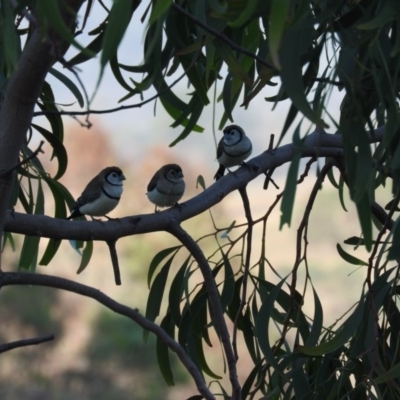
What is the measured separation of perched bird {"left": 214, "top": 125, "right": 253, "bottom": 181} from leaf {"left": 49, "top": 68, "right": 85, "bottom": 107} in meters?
1.05

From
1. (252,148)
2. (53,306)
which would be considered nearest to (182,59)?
(252,148)

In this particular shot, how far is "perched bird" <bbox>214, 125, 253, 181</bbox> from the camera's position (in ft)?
8.87

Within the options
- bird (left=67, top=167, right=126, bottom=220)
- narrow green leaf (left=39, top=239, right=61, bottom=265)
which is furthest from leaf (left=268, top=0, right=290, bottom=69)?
bird (left=67, top=167, right=126, bottom=220)

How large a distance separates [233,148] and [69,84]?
3.52ft

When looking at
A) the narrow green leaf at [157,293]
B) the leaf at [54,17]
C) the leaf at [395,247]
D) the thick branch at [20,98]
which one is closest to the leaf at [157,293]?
the narrow green leaf at [157,293]

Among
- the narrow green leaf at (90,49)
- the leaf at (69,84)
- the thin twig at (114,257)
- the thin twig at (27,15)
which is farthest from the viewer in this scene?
the leaf at (69,84)

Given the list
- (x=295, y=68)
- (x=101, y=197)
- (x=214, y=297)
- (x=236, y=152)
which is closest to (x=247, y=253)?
(x=214, y=297)

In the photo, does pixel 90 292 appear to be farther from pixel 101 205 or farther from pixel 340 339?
pixel 101 205

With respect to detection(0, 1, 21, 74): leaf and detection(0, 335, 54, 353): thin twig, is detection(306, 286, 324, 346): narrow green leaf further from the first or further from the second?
detection(0, 1, 21, 74): leaf

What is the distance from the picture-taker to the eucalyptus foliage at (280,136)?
1.01 m

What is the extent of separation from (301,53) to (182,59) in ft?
1.68

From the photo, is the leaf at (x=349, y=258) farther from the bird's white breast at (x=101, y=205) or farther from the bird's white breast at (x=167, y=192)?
the bird's white breast at (x=101, y=205)

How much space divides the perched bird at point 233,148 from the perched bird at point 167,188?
27 cm

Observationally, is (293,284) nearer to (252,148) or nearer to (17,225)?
(17,225)
